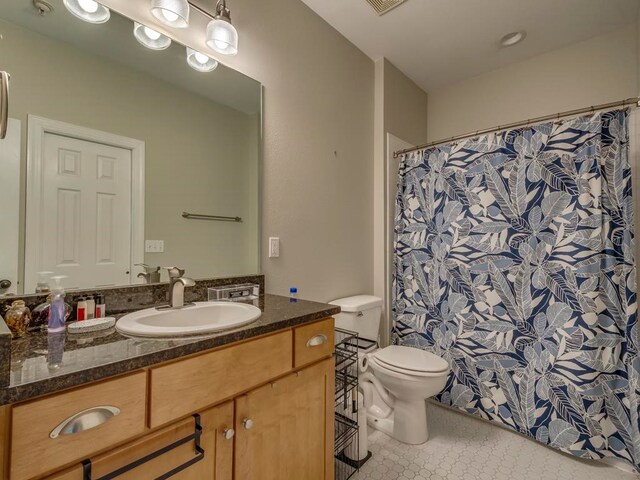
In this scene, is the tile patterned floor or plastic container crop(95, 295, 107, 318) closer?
plastic container crop(95, 295, 107, 318)

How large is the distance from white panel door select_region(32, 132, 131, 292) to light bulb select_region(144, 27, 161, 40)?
1.58 ft

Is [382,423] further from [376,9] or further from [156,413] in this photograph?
[376,9]

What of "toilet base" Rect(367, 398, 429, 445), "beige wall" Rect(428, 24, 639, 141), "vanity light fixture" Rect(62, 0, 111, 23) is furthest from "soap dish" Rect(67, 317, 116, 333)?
"beige wall" Rect(428, 24, 639, 141)

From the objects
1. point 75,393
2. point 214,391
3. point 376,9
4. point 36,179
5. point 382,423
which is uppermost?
point 376,9

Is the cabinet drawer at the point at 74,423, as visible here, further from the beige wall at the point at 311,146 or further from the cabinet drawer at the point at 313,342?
the beige wall at the point at 311,146

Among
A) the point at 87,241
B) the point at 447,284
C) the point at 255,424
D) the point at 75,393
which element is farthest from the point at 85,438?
the point at 447,284

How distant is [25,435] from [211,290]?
2.65 feet

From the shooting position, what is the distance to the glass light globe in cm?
132

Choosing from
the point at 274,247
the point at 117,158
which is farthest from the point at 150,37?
the point at 274,247

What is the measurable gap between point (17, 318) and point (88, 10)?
106 cm

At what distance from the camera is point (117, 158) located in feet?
3.79

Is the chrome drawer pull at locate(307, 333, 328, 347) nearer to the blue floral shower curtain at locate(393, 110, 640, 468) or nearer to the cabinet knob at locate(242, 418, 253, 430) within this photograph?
the cabinet knob at locate(242, 418, 253, 430)

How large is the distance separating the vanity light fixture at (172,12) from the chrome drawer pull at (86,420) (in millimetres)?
1340

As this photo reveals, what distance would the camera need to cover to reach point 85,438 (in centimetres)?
63
